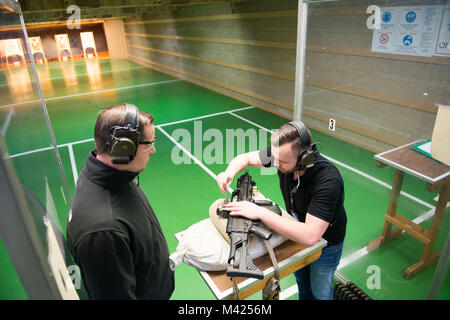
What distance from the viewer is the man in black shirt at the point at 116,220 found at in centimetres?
117

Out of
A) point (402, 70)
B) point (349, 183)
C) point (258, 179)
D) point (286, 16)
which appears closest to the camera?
point (402, 70)

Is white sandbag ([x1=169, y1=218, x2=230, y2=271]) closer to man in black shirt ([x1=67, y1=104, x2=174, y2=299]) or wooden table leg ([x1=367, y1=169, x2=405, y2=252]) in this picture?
man in black shirt ([x1=67, y1=104, x2=174, y2=299])

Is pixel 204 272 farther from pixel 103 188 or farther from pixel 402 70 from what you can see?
pixel 402 70

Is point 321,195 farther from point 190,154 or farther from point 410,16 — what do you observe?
point 190,154

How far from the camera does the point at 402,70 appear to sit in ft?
8.92

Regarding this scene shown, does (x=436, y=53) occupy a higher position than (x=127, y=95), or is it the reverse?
(x=436, y=53)

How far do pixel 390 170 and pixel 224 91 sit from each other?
25.9 feet

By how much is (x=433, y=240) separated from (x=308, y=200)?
1695 millimetres

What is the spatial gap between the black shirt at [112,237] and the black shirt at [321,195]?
97cm

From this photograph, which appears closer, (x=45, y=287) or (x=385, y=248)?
(x=45, y=287)

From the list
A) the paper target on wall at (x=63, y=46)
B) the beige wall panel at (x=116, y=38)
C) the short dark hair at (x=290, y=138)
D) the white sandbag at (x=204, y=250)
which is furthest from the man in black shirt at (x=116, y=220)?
the paper target on wall at (x=63, y=46)

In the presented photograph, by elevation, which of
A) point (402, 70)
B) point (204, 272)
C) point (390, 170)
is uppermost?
point (402, 70)

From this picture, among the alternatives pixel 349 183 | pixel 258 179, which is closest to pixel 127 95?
pixel 258 179

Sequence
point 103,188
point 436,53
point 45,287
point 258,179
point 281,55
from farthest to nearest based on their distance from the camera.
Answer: point 281,55 → point 258,179 → point 436,53 → point 103,188 → point 45,287
